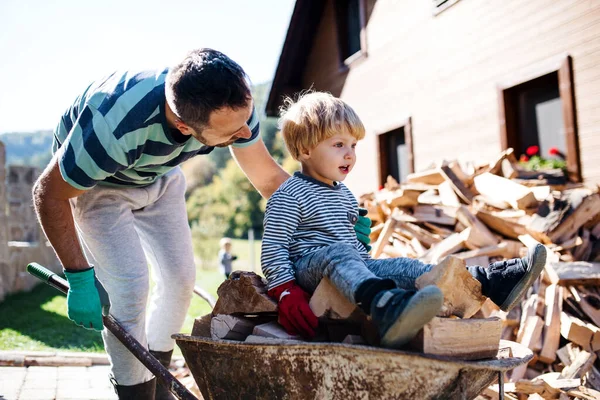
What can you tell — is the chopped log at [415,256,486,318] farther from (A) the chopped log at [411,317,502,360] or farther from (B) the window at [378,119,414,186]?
(B) the window at [378,119,414,186]

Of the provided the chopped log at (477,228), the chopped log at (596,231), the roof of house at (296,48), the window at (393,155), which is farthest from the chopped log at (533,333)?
the roof of house at (296,48)

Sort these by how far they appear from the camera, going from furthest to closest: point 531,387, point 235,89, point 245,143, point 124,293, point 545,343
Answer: point 545,343 < point 531,387 < point 245,143 < point 124,293 < point 235,89

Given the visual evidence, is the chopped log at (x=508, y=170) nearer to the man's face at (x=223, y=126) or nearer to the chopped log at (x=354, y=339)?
the man's face at (x=223, y=126)

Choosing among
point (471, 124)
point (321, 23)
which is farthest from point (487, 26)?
point (321, 23)

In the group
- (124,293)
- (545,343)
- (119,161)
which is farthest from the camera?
(545,343)

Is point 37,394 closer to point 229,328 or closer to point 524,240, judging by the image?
point 229,328

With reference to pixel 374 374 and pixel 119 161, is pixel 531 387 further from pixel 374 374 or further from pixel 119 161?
pixel 119 161

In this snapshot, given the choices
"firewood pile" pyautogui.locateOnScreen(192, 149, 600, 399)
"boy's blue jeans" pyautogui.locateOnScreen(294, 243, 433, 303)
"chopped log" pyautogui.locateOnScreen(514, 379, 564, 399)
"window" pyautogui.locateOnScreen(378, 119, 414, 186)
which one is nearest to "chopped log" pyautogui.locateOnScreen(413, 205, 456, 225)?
"firewood pile" pyautogui.locateOnScreen(192, 149, 600, 399)

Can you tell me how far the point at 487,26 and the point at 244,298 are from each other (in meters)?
6.05

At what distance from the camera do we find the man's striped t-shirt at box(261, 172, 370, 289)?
203cm

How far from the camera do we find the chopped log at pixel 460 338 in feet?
5.08

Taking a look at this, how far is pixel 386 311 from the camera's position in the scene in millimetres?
1474

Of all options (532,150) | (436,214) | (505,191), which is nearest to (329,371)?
(505,191)

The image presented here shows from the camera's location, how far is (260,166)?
2756mm
